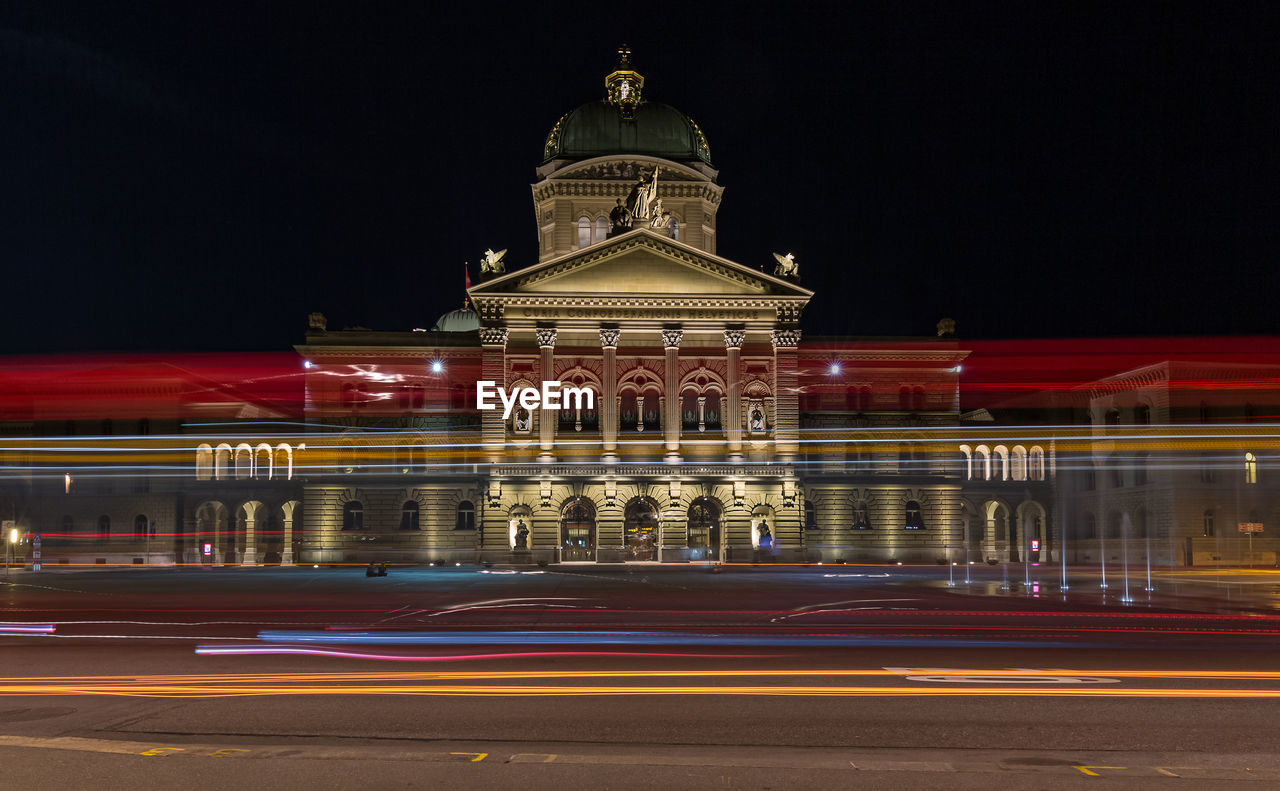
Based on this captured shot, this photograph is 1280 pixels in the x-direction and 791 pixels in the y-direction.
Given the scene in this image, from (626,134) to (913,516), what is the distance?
32540mm

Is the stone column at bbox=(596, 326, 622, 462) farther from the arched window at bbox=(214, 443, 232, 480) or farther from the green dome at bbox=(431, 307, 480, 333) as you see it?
the green dome at bbox=(431, 307, 480, 333)

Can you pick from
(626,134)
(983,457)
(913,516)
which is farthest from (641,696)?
(626,134)

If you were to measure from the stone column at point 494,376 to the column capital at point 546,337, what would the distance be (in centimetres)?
204

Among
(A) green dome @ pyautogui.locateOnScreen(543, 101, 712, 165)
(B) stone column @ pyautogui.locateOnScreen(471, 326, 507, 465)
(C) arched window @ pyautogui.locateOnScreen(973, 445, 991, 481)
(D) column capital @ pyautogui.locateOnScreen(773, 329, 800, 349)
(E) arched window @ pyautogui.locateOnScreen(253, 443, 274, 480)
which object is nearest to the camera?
(B) stone column @ pyautogui.locateOnScreen(471, 326, 507, 465)

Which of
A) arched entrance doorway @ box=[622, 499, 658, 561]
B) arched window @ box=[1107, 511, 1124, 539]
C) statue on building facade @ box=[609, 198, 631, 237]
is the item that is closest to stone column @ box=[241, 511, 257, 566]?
arched entrance doorway @ box=[622, 499, 658, 561]

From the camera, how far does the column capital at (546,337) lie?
62219 mm

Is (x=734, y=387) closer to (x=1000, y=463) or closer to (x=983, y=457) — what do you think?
(x=983, y=457)

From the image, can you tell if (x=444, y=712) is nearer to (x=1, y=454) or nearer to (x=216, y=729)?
(x=216, y=729)

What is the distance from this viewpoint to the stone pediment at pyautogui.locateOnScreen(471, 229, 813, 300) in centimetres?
6197

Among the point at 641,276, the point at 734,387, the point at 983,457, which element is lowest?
the point at 983,457

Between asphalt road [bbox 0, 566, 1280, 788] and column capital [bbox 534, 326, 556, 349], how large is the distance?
34.4 m

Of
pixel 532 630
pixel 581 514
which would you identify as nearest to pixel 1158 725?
pixel 532 630

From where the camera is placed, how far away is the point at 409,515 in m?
63.2

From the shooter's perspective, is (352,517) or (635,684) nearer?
(635,684)
